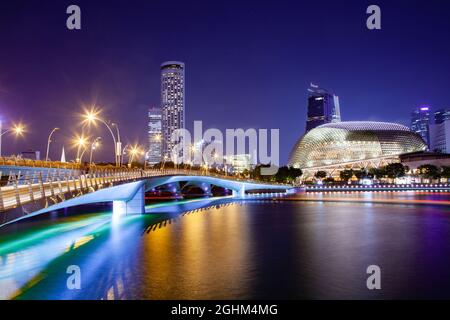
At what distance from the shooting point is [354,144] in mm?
167625

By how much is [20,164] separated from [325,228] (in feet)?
96.7

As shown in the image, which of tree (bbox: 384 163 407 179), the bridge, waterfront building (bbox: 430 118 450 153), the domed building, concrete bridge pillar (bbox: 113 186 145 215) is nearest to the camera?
the bridge

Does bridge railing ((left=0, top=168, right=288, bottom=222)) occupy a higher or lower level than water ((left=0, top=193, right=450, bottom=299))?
higher


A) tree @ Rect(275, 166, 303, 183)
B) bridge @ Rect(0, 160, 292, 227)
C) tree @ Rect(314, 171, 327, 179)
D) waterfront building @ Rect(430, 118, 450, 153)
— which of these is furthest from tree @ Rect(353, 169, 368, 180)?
bridge @ Rect(0, 160, 292, 227)

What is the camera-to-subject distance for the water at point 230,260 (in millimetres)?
15672

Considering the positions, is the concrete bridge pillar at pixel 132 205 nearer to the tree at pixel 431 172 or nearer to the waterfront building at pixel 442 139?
the tree at pixel 431 172

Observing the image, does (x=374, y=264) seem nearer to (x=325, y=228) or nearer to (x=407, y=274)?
(x=407, y=274)

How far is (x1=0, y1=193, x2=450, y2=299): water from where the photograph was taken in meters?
15.7

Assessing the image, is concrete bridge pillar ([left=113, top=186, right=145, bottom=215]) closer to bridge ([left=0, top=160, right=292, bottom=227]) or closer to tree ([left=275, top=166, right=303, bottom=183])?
bridge ([left=0, top=160, right=292, bottom=227])

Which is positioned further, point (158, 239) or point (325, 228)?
point (325, 228)

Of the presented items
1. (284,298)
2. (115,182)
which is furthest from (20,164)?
(284,298)

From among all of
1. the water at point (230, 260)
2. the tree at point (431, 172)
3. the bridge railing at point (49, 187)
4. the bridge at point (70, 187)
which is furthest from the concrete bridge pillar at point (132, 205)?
the tree at point (431, 172)

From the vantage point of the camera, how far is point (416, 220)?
38.5 metres

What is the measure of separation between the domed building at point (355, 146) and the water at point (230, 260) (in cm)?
12860
